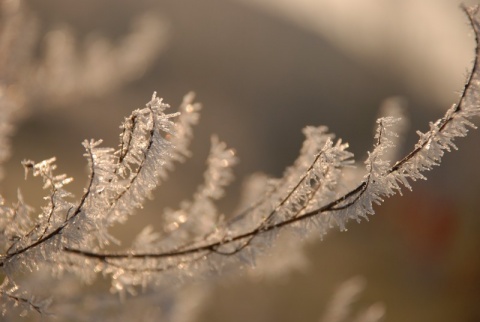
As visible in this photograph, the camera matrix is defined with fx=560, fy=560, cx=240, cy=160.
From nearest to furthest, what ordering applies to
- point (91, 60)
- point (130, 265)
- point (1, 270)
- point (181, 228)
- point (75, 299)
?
point (1, 270)
point (130, 265)
point (181, 228)
point (75, 299)
point (91, 60)

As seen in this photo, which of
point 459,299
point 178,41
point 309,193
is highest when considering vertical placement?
point 178,41

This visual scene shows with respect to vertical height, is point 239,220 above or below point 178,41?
below

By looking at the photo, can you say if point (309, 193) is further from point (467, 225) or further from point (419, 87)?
point (419, 87)

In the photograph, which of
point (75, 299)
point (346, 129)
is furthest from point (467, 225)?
point (75, 299)

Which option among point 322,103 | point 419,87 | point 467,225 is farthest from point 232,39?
point 467,225

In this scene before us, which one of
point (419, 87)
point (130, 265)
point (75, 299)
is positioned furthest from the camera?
point (419, 87)

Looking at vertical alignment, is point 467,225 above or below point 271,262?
above

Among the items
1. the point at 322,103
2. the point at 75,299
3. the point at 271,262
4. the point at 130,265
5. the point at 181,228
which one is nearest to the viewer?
the point at 130,265

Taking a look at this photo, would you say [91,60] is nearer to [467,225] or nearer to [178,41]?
[467,225]

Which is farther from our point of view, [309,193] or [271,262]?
[271,262]
